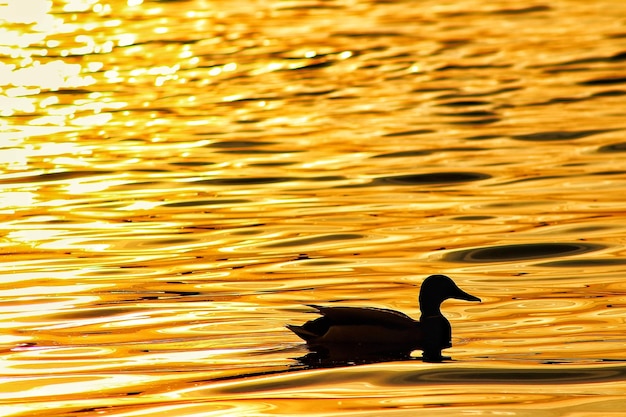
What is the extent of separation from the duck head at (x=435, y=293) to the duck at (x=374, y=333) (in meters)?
0.09

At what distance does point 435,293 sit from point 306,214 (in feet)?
21.5

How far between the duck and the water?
0.22 meters

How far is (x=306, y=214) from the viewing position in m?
19.0

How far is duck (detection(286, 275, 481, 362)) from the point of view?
1173 cm

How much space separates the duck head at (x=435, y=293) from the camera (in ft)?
40.9

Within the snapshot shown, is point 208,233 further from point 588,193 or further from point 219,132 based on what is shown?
point 219,132

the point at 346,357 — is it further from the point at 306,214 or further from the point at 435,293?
the point at 306,214

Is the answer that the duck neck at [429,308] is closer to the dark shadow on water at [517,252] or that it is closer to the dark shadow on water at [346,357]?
the dark shadow on water at [346,357]

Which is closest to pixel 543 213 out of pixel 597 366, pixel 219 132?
pixel 597 366

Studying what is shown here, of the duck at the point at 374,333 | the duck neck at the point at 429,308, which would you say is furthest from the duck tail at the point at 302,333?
the duck neck at the point at 429,308

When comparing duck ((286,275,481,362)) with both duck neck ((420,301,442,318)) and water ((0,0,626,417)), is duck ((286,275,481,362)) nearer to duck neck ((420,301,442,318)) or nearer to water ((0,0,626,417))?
Answer: duck neck ((420,301,442,318))

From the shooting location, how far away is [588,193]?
19.7 m

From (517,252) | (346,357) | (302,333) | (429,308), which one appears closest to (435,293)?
(429,308)

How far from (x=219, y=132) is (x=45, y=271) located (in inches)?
432
